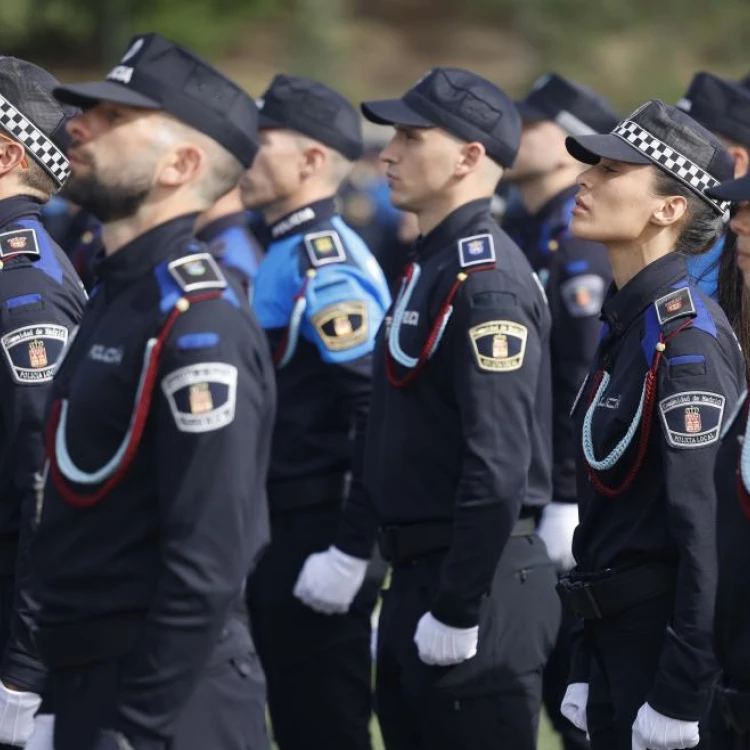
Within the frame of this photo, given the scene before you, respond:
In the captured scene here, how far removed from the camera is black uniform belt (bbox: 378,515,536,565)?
5039mm

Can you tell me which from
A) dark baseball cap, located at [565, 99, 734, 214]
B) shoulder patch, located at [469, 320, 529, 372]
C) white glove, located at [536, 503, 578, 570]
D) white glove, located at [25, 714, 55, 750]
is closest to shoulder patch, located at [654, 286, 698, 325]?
dark baseball cap, located at [565, 99, 734, 214]

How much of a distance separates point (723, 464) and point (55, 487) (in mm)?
1428

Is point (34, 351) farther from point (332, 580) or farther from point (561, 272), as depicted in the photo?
point (561, 272)

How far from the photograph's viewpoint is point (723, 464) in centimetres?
368

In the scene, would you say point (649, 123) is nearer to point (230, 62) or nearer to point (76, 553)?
point (76, 553)

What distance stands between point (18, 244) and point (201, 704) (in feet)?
5.80

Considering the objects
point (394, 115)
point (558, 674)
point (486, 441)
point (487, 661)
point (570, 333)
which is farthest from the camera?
point (570, 333)

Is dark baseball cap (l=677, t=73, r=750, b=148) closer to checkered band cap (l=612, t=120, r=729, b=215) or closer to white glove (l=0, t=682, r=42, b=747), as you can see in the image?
checkered band cap (l=612, t=120, r=729, b=215)

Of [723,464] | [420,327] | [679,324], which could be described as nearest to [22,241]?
[420,327]

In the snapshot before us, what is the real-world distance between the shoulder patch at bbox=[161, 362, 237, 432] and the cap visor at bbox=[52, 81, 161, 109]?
67cm

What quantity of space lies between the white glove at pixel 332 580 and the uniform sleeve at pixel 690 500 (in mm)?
1701

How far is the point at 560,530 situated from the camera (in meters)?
6.89

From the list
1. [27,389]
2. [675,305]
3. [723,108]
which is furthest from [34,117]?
[723,108]

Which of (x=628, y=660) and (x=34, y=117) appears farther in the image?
(x=34, y=117)
